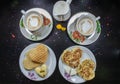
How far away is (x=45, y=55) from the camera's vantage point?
6.81ft

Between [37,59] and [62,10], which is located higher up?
[62,10]

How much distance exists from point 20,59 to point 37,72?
10cm

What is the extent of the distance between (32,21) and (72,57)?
9.3 inches

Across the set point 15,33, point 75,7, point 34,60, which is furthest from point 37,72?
point 75,7

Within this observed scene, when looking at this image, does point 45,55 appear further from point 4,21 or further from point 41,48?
point 4,21

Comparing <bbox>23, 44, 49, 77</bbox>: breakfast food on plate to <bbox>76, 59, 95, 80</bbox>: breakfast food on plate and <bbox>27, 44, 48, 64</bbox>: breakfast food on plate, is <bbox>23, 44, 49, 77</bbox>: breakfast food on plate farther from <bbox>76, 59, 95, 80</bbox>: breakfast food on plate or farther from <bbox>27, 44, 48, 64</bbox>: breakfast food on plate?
<bbox>76, 59, 95, 80</bbox>: breakfast food on plate

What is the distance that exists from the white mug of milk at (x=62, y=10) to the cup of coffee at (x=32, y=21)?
0.23ft

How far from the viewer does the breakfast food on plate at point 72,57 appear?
6.80ft

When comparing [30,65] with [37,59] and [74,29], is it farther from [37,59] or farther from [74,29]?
[74,29]

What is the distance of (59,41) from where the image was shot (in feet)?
6.89

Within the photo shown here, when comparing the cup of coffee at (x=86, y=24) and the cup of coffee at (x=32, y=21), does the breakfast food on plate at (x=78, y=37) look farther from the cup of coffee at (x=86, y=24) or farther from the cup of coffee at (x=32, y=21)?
the cup of coffee at (x=32, y=21)

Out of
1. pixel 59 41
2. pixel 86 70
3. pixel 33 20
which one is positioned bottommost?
pixel 86 70

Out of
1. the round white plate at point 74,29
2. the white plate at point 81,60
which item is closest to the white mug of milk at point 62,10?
the round white plate at point 74,29

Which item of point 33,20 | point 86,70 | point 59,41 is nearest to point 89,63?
point 86,70
